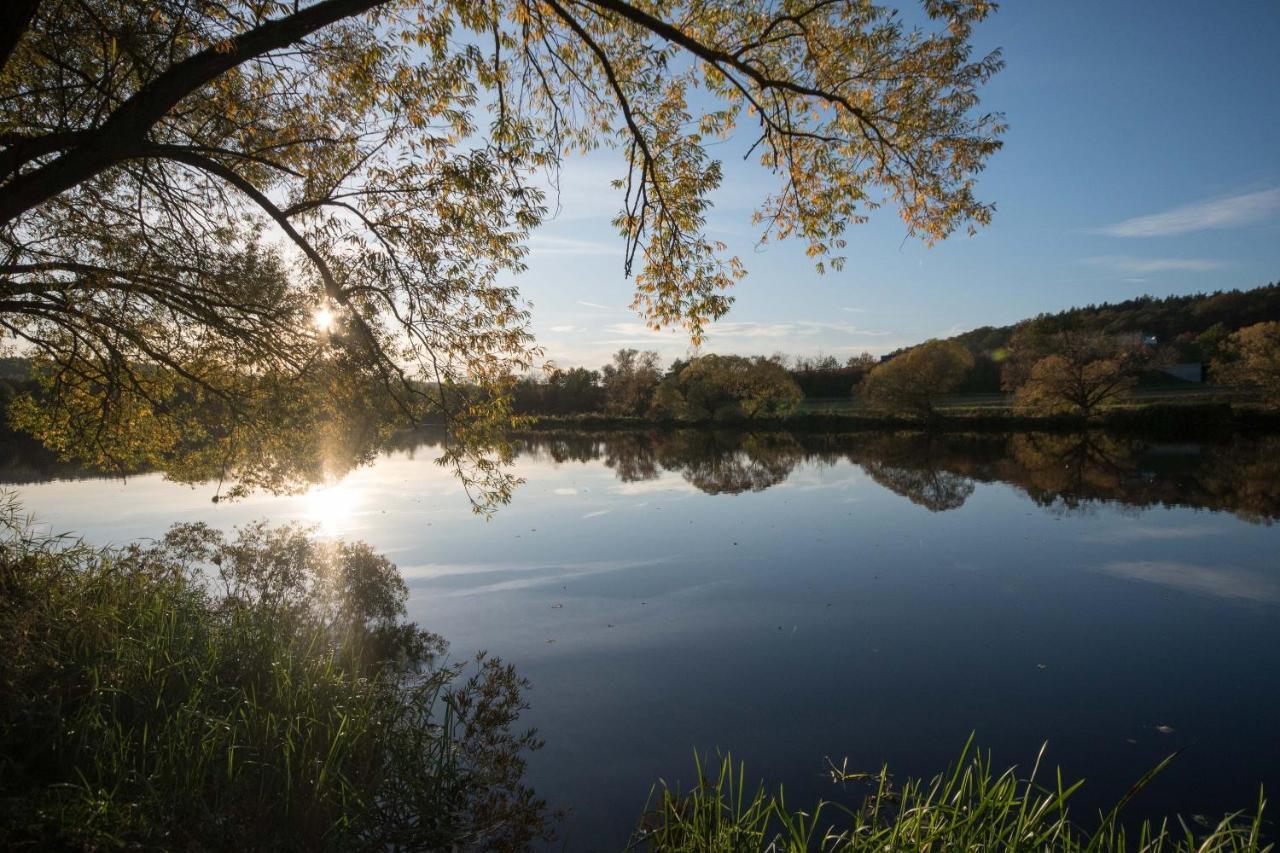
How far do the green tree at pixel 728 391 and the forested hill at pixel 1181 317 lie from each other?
32430 millimetres

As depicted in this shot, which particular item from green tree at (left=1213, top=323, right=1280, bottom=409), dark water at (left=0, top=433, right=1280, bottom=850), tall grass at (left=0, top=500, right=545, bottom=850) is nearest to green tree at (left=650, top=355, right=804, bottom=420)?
green tree at (left=1213, top=323, right=1280, bottom=409)

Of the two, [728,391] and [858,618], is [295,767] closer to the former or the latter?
[858,618]

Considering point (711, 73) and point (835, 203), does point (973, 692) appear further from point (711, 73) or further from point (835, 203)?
point (711, 73)

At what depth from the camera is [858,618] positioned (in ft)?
32.0

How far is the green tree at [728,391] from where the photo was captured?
57.6 meters

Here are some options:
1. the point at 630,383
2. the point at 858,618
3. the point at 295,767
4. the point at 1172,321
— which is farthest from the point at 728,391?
the point at 1172,321

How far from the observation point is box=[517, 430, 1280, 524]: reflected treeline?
63.8 feet

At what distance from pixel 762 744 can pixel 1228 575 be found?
33.3ft

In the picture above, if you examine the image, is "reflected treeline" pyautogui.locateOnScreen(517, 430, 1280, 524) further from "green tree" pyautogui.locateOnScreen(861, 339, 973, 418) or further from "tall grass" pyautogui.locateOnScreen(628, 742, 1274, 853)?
"tall grass" pyautogui.locateOnScreen(628, 742, 1274, 853)

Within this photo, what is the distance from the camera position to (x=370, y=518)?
19.5m

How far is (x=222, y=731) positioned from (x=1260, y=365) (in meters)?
48.7

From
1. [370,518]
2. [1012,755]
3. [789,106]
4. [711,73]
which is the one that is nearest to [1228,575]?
[1012,755]

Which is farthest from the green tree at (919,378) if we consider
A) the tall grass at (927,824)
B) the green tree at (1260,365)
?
the tall grass at (927,824)

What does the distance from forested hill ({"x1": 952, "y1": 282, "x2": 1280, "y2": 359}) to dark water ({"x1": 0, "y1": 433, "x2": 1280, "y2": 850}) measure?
209ft
